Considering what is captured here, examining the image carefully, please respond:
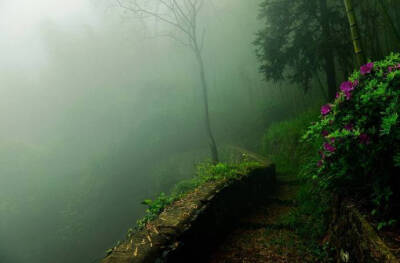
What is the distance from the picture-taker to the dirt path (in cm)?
255

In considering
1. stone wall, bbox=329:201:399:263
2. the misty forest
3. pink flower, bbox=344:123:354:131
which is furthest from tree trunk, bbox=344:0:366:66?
stone wall, bbox=329:201:399:263

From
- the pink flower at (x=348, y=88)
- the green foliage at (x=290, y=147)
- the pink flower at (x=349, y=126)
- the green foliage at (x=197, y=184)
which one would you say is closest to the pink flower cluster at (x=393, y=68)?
the pink flower at (x=348, y=88)

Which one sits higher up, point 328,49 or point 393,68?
point 328,49

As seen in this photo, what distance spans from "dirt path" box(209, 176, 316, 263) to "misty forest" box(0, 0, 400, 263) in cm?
2

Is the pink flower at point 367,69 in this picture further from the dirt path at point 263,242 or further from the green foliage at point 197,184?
the green foliage at point 197,184

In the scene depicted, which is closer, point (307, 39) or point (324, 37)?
point (324, 37)

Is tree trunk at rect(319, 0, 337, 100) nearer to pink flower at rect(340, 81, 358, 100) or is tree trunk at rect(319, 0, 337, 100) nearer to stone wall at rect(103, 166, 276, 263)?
stone wall at rect(103, 166, 276, 263)

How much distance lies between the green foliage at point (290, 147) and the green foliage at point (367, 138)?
9.86ft

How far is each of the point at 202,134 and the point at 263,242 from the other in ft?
44.1

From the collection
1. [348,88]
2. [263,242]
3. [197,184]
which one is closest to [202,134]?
[197,184]

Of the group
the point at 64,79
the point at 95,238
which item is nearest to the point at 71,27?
the point at 64,79

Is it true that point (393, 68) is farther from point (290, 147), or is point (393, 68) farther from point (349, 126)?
point (290, 147)

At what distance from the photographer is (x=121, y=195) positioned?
13.6 metres

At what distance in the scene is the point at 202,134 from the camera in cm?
1627
